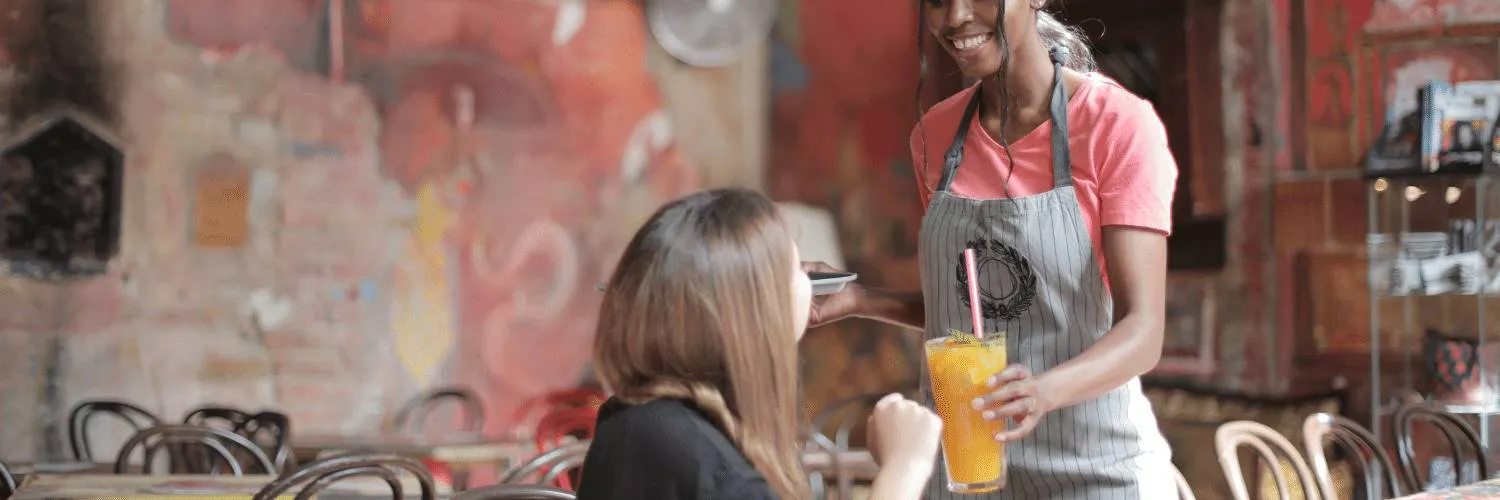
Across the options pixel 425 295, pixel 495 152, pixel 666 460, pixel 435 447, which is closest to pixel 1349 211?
pixel 435 447

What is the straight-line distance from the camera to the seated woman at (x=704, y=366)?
1238mm

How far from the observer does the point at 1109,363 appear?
Result: 148cm

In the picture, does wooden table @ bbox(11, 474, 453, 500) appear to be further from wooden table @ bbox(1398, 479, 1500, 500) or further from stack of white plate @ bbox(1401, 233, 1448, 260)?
stack of white plate @ bbox(1401, 233, 1448, 260)

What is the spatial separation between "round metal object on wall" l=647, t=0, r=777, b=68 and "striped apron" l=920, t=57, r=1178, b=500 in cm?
425

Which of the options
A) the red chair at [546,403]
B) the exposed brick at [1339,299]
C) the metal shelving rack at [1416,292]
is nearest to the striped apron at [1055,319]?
the metal shelving rack at [1416,292]

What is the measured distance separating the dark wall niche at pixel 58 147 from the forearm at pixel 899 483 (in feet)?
15.1

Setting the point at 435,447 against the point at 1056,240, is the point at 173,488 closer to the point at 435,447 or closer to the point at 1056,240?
the point at 435,447

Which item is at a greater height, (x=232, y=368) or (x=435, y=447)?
(x=232, y=368)

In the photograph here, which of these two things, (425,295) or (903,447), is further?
(425,295)

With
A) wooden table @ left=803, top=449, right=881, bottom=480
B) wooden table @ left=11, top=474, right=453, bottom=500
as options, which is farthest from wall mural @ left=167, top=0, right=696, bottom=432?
wooden table @ left=11, top=474, right=453, bottom=500

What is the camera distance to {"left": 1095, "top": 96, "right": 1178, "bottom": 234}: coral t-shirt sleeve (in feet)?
5.02

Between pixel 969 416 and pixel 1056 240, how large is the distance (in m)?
0.26

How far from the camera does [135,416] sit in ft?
17.2

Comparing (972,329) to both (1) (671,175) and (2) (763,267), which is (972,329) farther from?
(1) (671,175)
